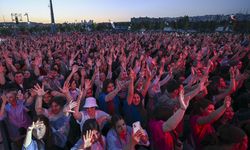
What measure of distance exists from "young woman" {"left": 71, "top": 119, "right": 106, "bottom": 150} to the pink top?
0.67 meters

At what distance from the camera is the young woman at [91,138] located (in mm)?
3694

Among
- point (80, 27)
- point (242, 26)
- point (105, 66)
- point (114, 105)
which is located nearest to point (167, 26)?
point (80, 27)

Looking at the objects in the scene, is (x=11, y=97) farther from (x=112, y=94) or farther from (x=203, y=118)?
(x=203, y=118)

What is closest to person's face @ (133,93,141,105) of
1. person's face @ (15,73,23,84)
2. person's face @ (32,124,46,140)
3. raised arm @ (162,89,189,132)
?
raised arm @ (162,89,189,132)

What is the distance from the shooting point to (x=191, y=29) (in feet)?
143

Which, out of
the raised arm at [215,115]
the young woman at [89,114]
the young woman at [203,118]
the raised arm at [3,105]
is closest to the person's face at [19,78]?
the raised arm at [3,105]

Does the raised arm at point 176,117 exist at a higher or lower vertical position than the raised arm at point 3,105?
higher

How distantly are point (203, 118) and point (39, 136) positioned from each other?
6.98 ft

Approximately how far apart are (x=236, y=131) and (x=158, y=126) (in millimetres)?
984

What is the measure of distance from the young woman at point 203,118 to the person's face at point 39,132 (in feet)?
6.45

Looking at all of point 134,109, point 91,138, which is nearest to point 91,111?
point 134,109

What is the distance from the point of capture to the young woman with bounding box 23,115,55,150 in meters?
3.92

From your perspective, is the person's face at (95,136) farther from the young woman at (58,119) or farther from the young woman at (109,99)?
the young woman at (109,99)

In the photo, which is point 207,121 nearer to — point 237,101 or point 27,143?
point 237,101
